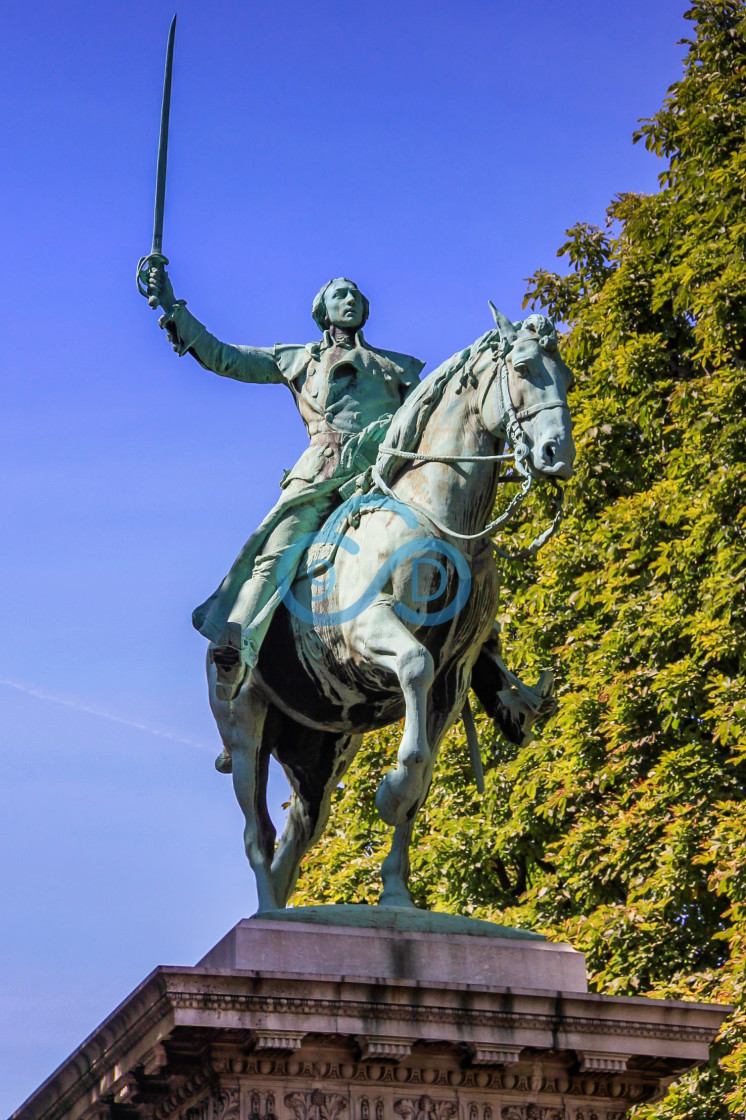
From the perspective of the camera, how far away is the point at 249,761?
11.3 metres

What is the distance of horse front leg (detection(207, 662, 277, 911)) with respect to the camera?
36.7 feet

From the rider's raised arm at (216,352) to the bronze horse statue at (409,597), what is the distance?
1315 millimetres

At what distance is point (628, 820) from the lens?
19.2 meters

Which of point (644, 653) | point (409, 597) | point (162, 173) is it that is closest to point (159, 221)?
point (162, 173)

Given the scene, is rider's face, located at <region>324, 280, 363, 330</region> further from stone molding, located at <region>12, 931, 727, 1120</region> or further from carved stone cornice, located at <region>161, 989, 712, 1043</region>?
carved stone cornice, located at <region>161, 989, 712, 1043</region>

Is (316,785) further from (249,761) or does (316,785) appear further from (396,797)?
(396,797)

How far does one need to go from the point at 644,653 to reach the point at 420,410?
9623 millimetres

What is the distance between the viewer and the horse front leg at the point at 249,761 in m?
11.2

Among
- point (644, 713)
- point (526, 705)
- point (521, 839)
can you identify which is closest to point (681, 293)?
point (644, 713)

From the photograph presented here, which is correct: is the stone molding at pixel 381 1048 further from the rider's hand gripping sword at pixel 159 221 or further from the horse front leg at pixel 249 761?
the rider's hand gripping sword at pixel 159 221

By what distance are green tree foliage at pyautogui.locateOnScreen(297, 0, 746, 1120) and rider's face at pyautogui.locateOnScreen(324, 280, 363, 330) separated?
7533 mm

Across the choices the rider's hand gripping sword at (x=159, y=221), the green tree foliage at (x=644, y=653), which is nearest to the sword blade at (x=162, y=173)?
the rider's hand gripping sword at (x=159, y=221)

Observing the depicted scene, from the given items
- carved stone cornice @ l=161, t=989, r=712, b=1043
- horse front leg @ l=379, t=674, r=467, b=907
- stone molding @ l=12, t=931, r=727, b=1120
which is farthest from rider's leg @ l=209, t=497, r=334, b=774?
carved stone cornice @ l=161, t=989, r=712, b=1043

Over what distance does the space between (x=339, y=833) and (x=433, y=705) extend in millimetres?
12070
